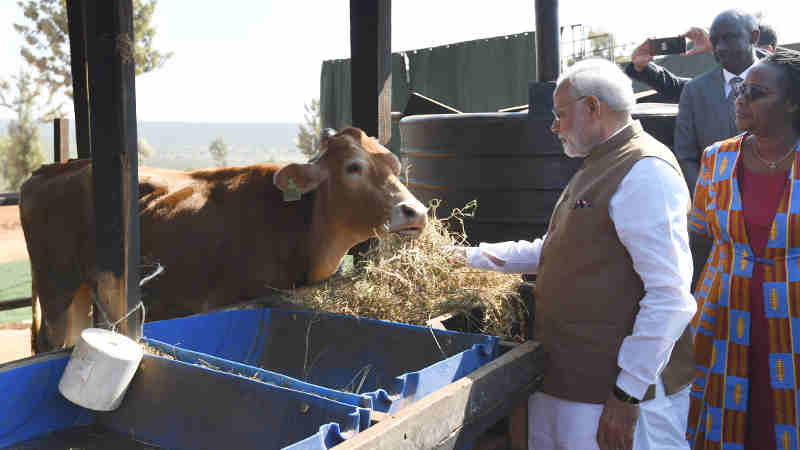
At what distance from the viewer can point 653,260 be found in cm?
198

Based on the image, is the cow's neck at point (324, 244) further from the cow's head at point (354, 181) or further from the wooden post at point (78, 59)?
the wooden post at point (78, 59)

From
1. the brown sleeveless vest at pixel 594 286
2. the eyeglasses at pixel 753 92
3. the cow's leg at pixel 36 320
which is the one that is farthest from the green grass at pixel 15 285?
the eyeglasses at pixel 753 92

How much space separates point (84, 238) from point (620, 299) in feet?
11.6

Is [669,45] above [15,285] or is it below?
above

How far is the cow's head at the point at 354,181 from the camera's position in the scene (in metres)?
3.86

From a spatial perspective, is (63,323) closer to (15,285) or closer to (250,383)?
(250,383)

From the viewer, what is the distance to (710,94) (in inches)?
144

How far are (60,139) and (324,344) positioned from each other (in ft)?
17.7

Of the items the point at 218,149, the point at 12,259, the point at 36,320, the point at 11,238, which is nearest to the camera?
the point at 36,320

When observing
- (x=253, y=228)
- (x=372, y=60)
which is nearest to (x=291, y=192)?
(x=253, y=228)

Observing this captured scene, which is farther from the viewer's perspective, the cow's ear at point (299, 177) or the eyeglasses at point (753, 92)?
the cow's ear at point (299, 177)

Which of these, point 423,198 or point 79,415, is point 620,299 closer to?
point 79,415

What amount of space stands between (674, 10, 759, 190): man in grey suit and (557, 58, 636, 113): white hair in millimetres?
1773

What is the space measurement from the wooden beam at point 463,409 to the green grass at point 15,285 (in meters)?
7.77
